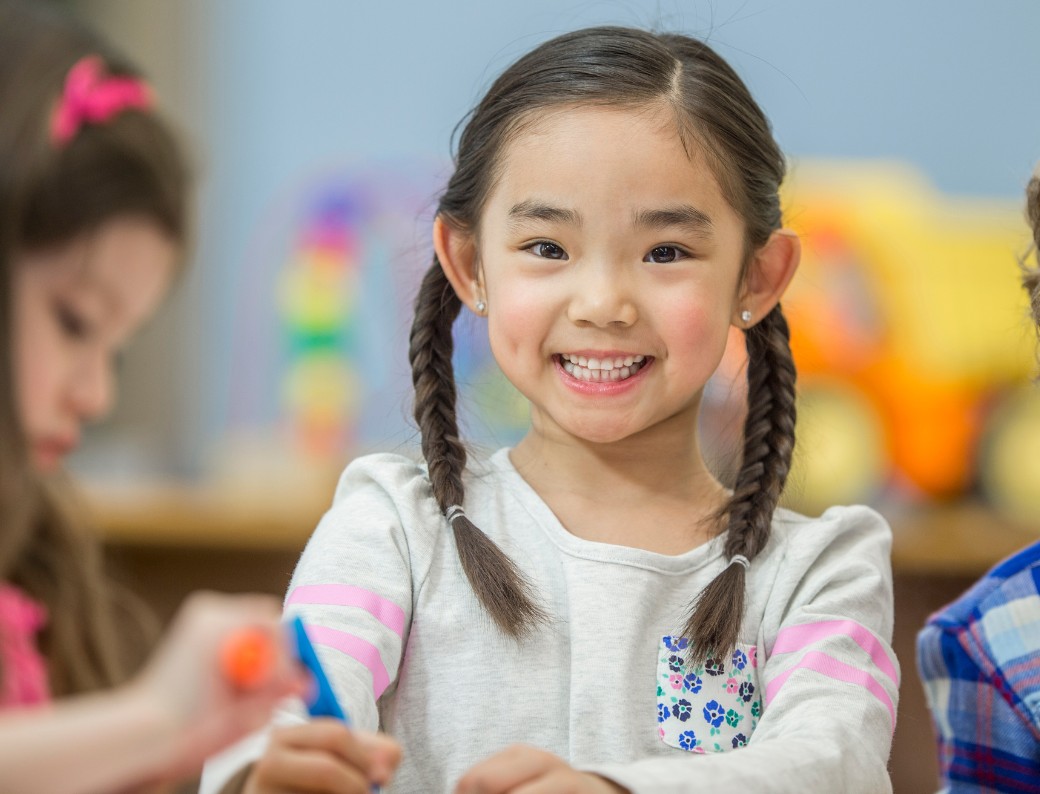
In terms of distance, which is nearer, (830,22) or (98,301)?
(98,301)

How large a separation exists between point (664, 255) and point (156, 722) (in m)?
0.47

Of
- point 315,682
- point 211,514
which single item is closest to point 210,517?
point 211,514

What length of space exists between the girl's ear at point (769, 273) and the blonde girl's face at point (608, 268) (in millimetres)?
41

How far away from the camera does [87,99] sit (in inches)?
23.3

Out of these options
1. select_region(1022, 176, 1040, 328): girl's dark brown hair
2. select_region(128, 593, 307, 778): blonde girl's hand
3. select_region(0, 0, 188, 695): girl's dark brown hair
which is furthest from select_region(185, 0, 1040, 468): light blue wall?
select_region(128, 593, 307, 778): blonde girl's hand

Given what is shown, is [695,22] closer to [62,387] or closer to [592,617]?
[592,617]

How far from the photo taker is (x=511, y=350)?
88cm

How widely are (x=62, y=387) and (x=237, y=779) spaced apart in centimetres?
22

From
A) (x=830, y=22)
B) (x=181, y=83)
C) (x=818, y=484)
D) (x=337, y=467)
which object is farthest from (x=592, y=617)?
(x=181, y=83)

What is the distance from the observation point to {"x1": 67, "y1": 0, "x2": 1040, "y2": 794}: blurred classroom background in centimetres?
194

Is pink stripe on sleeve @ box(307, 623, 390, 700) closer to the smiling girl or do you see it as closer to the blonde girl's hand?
the smiling girl

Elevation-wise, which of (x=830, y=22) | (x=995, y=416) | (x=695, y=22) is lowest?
(x=995, y=416)

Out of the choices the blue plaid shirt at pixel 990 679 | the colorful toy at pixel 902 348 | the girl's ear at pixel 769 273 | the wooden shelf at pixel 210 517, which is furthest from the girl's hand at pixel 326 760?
the wooden shelf at pixel 210 517

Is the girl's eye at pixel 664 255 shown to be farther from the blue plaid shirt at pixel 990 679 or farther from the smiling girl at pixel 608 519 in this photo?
the blue plaid shirt at pixel 990 679
